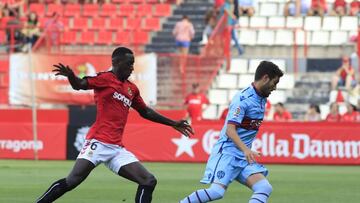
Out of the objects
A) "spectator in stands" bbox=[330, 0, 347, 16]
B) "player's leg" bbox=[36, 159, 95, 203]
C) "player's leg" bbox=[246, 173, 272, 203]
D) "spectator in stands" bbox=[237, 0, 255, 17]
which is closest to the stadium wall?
"spectator in stands" bbox=[237, 0, 255, 17]

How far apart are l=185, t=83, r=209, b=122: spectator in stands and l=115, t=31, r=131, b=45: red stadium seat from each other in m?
5.83

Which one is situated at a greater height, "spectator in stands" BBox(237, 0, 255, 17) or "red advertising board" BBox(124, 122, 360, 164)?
"spectator in stands" BBox(237, 0, 255, 17)

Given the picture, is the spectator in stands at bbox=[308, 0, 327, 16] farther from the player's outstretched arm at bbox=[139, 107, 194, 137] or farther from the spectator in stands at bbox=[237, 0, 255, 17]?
the player's outstretched arm at bbox=[139, 107, 194, 137]

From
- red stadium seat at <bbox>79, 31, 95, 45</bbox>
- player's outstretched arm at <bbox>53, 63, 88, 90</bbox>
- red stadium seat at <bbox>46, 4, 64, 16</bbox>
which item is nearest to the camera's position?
player's outstretched arm at <bbox>53, 63, 88, 90</bbox>

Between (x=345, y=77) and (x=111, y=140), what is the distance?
68.9 feet

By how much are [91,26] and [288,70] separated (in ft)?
25.0

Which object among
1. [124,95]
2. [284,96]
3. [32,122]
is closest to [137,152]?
[32,122]

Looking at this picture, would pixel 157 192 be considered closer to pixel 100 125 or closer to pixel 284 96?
pixel 100 125

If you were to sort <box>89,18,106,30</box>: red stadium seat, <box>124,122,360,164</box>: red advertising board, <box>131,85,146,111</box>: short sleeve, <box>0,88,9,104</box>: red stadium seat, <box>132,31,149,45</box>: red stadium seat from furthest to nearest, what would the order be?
<box>89,18,106,30</box>: red stadium seat < <box>132,31,149,45</box>: red stadium seat < <box>0,88,9,104</box>: red stadium seat < <box>124,122,360,164</box>: red advertising board < <box>131,85,146,111</box>: short sleeve

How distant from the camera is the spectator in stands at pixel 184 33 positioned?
35.8 metres

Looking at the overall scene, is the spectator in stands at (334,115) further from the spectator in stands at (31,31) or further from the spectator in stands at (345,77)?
the spectator in stands at (31,31)

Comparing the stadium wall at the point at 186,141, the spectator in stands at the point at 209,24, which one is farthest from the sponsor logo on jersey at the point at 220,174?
the spectator in stands at the point at 209,24

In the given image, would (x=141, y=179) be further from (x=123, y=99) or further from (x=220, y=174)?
(x=220, y=174)

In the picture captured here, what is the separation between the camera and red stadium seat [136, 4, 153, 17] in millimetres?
38906
